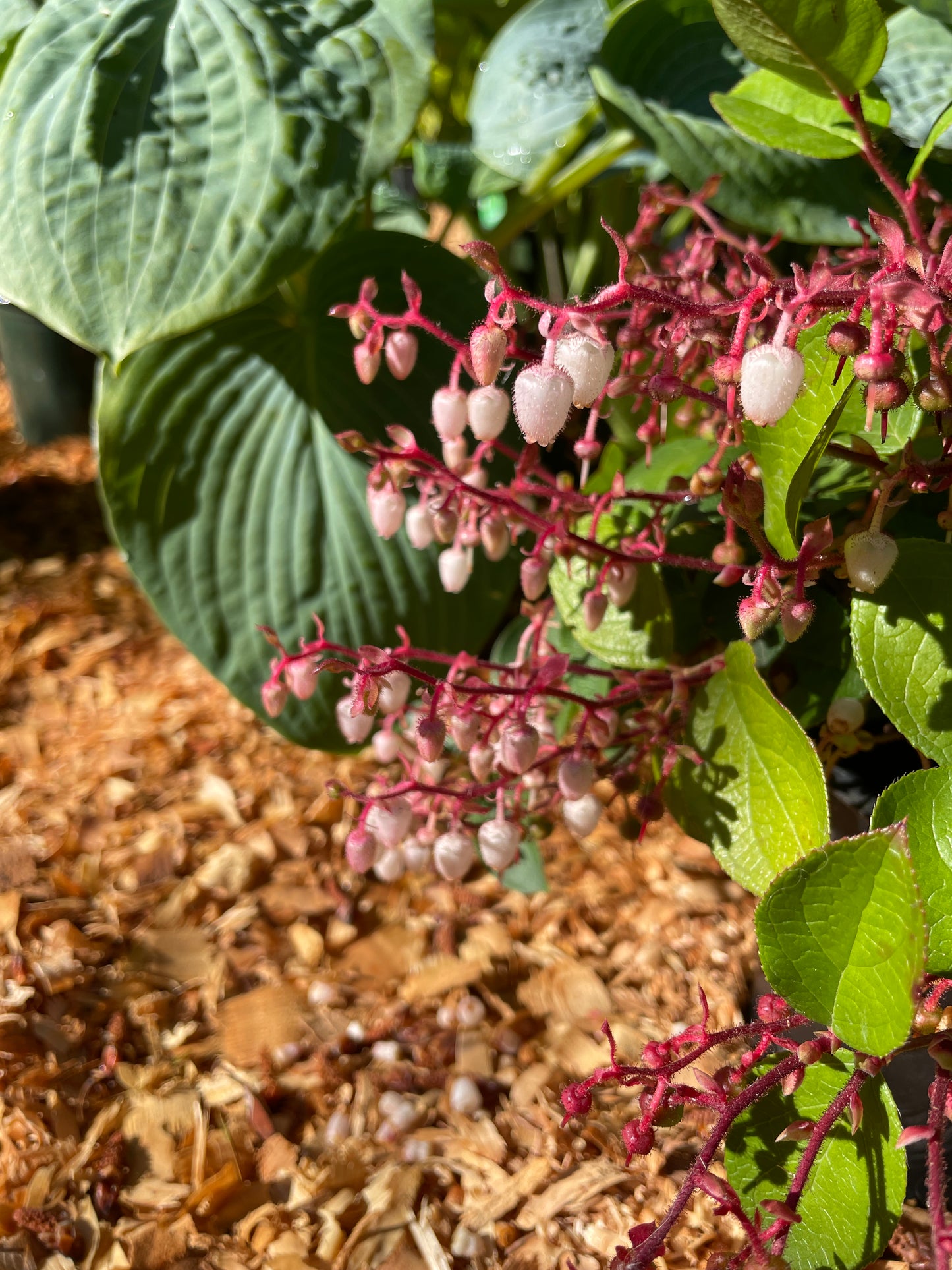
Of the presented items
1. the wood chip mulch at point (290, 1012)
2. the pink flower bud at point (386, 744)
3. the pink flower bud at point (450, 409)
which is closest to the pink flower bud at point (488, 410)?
the pink flower bud at point (450, 409)

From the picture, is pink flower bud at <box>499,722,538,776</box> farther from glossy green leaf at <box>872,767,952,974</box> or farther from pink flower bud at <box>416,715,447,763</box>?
glossy green leaf at <box>872,767,952,974</box>

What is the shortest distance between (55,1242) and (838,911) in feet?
1.86

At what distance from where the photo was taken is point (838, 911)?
451 millimetres

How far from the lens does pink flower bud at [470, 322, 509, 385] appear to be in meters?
0.42

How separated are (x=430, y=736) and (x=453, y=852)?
0.12m

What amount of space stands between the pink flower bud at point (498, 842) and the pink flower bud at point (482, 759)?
0.11 ft

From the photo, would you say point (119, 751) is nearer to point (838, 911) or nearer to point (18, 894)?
point (18, 894)

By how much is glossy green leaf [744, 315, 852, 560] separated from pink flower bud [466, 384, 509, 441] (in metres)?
0.15

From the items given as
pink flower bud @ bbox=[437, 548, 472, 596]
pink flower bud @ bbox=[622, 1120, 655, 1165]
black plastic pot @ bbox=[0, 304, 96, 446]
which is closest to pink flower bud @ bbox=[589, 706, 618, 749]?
pink flower bud @ bbox=[437, 548, 472, 596]

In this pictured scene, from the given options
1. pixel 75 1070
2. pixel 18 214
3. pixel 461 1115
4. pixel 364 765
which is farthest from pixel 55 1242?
pixel 18 214

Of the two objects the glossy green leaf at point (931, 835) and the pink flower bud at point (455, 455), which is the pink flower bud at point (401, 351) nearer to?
the pink flower bud at point (455, 455)

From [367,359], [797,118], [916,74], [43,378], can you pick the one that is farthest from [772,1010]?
[43,378]

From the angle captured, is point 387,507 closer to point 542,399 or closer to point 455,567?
point 455,567

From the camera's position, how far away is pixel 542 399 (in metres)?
0.40
